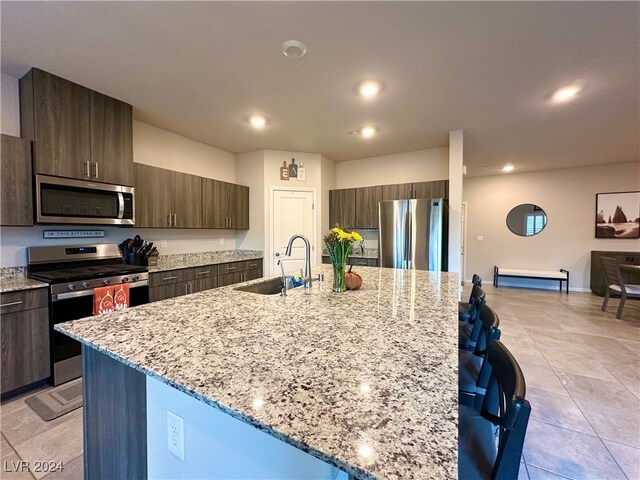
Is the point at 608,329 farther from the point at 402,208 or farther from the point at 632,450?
the point at 402,208

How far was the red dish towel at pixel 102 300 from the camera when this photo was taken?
2.32m

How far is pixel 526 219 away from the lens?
20.0 ft

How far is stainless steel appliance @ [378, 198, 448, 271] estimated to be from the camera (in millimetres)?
3766

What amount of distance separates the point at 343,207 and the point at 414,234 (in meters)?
1.48

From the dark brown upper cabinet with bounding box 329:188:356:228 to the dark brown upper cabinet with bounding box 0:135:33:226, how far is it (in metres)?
3.84

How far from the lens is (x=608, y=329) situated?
137 inches

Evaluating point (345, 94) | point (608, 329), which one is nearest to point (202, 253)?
point (345, 94)

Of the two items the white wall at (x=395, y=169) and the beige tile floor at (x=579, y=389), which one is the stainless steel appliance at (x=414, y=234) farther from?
the beige tile floor at (x=579, y=389)

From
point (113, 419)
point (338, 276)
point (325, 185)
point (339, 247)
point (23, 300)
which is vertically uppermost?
point (325, 185)

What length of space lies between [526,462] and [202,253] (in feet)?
13.4

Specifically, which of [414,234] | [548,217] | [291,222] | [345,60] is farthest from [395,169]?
[548,217]

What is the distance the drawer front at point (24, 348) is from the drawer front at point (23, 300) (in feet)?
0.12

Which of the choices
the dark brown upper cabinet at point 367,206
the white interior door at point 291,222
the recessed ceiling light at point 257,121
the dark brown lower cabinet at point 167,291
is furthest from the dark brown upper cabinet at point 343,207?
the dark brown lower cabinet at point 167,291

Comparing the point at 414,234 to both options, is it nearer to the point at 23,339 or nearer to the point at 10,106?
the point at 23,339
